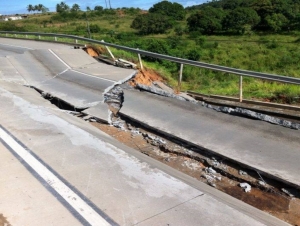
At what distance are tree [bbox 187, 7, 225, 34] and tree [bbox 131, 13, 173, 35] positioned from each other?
16.8 feet

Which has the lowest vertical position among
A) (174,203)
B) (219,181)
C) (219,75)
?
(219,75)

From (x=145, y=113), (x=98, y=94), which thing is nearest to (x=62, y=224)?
(x=145, y=113)

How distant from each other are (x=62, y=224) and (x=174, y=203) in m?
1.51

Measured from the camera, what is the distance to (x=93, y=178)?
5.58 metres

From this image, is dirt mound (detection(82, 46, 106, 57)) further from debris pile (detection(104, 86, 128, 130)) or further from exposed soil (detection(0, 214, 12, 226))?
exposed soil (detection(0, 214, 12, 226))

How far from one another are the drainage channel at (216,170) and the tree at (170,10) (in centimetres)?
7697

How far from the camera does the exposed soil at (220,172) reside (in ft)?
17.4

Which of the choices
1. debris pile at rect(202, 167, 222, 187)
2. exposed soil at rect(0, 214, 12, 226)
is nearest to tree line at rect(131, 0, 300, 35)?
debris pile at rect(202, 167, 222, 187)

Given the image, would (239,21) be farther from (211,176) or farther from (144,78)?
(211,176)

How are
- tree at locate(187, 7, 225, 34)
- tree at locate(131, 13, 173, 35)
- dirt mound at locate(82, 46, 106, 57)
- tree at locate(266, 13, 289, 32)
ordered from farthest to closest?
tree at locate(131, 13, 173, 35) < tree at locate(187, 7, 225, 34) < tree at locate(266, 13, 289, 32) < dirt mound at locate(82, 46, 106, 57)

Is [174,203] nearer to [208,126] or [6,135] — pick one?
[208,126]

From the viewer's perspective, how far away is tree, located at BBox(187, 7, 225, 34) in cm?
5980

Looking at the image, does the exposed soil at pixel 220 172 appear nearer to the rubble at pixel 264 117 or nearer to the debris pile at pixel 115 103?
the debris pile at pixel 115 103

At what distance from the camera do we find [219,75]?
78.4ft
